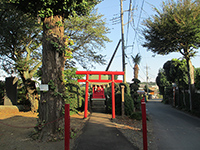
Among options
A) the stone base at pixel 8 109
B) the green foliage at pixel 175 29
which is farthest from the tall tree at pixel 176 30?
the stone base at pixel 8 109

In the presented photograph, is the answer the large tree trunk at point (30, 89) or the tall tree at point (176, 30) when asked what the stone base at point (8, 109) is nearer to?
the large tree trunk at point (30, 89)

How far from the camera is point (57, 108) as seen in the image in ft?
21.1

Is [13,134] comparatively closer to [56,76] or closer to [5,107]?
[56,76]

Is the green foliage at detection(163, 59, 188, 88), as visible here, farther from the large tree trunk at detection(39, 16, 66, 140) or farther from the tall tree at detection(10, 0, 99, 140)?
the large tree trunk at detection(39, 16, 66, 140)

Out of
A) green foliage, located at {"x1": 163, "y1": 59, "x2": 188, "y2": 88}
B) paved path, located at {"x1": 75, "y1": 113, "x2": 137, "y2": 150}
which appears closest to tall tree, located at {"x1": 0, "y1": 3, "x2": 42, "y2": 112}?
paved path, located at {"x1": 75, "y1": 113, "x2": 137, "y2": 150}

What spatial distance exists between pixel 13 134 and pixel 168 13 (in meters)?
14.0

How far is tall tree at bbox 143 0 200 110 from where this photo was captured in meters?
13.4

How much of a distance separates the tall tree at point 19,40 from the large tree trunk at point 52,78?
5138 millimetres

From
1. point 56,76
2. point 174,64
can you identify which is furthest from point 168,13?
point 56,76

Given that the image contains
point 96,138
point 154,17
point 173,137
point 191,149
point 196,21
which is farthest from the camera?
point 154,17

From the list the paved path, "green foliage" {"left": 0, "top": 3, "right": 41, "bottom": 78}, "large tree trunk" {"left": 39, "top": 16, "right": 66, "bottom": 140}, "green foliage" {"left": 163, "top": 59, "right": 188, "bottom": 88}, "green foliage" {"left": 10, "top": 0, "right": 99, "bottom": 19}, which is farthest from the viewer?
"green foliage" {"left": 163, "top": 59, "right": 188, "bottom": 88}

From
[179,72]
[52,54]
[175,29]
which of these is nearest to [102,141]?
[52,54]

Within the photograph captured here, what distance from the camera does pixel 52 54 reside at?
666cm

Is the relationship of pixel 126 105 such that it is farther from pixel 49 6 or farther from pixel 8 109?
pixel 49 6
